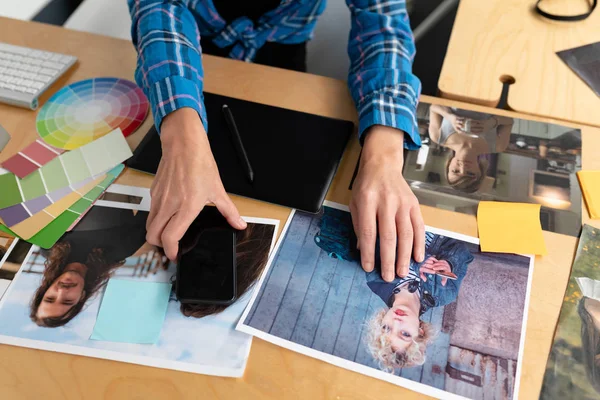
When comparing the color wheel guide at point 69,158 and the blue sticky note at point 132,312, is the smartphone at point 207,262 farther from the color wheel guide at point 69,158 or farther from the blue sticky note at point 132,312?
the color wheel guide at point 69,158

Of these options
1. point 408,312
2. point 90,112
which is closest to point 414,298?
point 408,312

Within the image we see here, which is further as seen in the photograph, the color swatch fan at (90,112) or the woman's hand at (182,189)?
the color swatch fan at (90,112)

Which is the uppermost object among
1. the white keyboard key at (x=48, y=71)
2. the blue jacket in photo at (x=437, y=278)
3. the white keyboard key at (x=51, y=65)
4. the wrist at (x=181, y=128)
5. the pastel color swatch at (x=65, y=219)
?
the white keyboard key at (x=51, y=65)

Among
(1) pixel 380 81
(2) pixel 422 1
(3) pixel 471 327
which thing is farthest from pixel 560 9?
(2) pixel 422 1

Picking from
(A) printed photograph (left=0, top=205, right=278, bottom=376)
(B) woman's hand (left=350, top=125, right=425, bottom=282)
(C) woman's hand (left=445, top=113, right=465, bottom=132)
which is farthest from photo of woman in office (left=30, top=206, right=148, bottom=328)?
(C) woman's hand (left=445, top=113, right=465, bottom=132)

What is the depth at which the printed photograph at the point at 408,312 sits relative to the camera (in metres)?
0.58

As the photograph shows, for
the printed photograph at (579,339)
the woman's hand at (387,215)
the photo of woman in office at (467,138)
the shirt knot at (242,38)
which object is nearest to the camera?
the printed photograph at (579,339)

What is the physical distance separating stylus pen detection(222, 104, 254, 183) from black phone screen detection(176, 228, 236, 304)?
4.3 inches

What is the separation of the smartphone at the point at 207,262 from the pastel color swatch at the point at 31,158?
1.01 feet

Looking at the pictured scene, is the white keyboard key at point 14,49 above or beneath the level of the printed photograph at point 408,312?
above

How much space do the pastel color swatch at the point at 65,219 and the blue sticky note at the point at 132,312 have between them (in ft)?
0.41

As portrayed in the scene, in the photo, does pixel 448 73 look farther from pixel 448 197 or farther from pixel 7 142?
pixel 7 142

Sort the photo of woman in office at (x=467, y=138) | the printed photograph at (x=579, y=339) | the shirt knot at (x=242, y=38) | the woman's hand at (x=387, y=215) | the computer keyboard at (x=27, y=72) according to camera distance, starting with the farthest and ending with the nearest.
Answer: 1. the shirt knot at (x=242, y=38)
2. the computer keyboard at (x=27, y=72)
3. the photo of woman in office at (x=467, y=138)
4. the woman's hand at (x=387, y=215)
5. the printed photograph at (x=579, y=339)

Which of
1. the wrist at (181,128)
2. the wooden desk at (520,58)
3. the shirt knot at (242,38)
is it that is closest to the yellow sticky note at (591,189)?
the wooden desk at (520,58)
